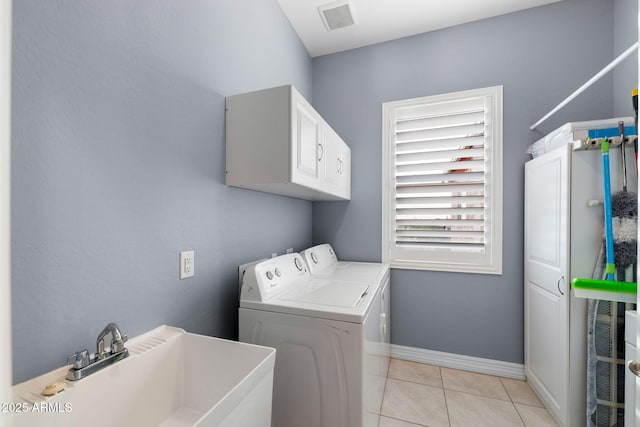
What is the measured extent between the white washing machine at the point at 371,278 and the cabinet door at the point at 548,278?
3.42 ft

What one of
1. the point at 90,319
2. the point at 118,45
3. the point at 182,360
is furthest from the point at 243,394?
the point at 118,45

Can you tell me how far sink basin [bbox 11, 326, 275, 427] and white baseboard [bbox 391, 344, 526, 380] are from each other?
74.3 inches

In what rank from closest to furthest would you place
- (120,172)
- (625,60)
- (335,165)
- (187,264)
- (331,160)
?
(120,172), (187,264), (625,60), (331,160), (335,165)

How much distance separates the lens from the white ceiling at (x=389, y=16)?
82.9 inches

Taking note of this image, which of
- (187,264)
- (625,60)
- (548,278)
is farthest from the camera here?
(625,60)

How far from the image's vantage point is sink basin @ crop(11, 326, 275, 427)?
699mm

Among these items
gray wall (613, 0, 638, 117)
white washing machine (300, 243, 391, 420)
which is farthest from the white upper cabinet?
gray wall (613, 0, 638, 117)

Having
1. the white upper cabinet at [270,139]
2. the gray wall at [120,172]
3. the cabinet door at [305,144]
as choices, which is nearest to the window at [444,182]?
the cabinet door at [305,144]

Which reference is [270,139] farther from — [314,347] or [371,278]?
[371,278]

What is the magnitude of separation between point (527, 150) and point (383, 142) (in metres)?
1.16

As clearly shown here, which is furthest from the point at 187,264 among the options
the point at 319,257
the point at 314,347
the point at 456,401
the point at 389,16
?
the point at 389,16

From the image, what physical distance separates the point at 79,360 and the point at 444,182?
8.18ft

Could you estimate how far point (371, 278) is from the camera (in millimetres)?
1899

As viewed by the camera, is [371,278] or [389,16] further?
[389,16]
